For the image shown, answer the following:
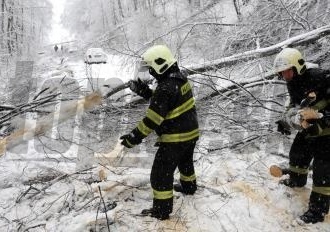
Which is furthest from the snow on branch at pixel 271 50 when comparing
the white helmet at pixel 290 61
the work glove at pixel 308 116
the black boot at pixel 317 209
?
the black boot at pixel 317 209

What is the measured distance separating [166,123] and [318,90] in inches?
64.0

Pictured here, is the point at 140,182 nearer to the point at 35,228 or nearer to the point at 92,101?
the point at 35,228

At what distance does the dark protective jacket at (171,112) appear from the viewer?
3.81 m

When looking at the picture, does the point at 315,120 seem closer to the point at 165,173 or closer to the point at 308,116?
the point at 308,116

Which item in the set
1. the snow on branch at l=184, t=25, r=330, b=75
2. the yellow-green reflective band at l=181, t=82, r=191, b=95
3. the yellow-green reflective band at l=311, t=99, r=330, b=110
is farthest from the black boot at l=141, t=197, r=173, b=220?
the snow on branch at l=184, t=25, r=330, b=75

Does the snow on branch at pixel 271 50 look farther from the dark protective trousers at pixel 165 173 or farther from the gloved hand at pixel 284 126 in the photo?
the dark protective trousers at pixel 165 173

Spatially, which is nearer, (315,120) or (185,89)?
(315,120)

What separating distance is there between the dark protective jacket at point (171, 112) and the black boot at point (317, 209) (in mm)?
1418

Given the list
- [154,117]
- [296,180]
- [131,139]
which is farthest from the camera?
[296,180]

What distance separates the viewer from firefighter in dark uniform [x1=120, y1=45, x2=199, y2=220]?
3.83 meters

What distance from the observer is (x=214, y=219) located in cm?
415

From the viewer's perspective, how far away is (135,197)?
4.56 metres

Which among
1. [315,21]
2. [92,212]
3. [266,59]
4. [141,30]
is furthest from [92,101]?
[141,30]

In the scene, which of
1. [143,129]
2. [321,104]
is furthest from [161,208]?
[321,104]
